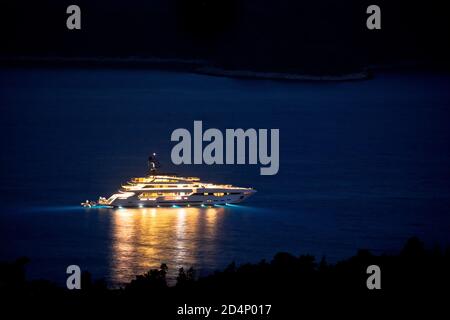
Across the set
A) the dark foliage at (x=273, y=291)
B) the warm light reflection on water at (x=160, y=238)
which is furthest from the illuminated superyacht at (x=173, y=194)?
the dark foliage at (x=273, y=291)

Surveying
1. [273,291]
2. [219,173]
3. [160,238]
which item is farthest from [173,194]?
[273,291]

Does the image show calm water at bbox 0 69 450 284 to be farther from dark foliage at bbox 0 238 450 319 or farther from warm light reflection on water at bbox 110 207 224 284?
dark foliage at bbox 0 238 450 319

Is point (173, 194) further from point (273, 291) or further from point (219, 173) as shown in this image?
point (273, 291)

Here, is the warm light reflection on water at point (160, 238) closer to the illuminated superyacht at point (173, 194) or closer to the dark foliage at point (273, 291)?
the illuminated superyacht at point (173, 194)
